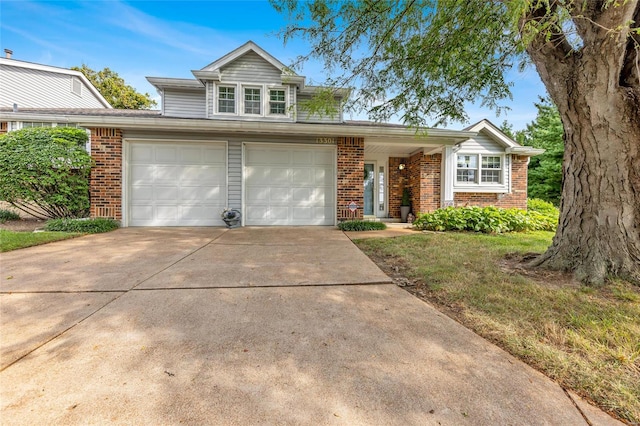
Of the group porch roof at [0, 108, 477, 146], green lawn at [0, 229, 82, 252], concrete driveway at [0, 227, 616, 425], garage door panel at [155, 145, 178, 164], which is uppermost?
porch roof at [0, 108, 477, 146]

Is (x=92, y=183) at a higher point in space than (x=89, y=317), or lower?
higher

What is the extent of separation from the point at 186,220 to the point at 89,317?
5545 mm

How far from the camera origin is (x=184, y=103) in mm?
8898

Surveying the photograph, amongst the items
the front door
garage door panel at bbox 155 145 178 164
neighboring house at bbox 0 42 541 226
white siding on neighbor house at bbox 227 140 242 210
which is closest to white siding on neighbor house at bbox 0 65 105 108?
neighboring house at bbox 0 42 541 226

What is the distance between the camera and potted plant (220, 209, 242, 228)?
7059 millimetres

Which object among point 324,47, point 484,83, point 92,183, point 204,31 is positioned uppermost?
point 204,31

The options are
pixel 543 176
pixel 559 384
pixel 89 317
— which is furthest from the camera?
pixel 543 176

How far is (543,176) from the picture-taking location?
53.4 feet

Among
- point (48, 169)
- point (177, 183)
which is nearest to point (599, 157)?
point (177, 183)

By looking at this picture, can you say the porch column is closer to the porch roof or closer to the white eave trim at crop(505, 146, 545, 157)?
the porch roof

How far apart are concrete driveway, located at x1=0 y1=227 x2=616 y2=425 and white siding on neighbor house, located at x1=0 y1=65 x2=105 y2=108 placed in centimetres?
1370

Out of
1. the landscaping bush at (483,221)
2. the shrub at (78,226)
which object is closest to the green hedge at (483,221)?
the landscaping bush at (483,221)

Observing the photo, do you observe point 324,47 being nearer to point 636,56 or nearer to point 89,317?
point 636,56

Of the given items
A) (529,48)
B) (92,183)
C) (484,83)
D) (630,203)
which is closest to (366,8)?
(529,48)
